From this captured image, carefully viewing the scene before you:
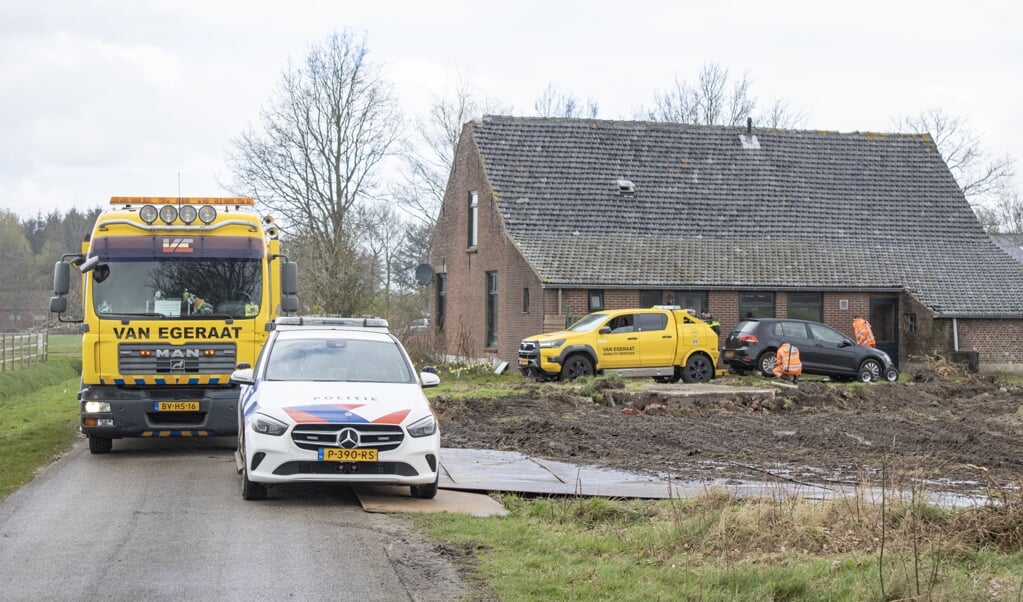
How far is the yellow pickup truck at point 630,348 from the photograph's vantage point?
27.0 m

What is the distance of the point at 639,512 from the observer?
1018 cm

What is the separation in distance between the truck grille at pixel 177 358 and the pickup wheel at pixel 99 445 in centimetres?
126

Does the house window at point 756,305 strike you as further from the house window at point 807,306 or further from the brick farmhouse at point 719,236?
the house window at point 807,306

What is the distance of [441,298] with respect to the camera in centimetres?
4041

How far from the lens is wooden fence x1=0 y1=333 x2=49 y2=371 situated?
34.1 metres

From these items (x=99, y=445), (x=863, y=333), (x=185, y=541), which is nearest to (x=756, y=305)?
(x=863, y=333)

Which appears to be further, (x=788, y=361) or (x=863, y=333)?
(x=863, y=333)

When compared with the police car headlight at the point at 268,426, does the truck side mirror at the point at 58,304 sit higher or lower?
higher

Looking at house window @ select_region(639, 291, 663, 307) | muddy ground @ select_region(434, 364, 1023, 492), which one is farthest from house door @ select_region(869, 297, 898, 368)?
muddy ground @ select_region(434, 364, 1023, 492)

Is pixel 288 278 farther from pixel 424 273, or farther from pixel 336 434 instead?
pixel 424 273

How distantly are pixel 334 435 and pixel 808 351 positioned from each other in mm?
20017

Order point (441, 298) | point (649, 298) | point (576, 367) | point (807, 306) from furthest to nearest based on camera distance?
1. point (441, 298)
2. point (807, 306)
3. point (649, 298)
4. point (576, 367)

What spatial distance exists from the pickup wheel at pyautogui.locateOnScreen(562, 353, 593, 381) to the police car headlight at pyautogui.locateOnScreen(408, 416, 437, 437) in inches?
622

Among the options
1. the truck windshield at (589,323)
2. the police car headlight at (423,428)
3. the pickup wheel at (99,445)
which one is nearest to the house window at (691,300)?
the truck windshield at (589,323)
